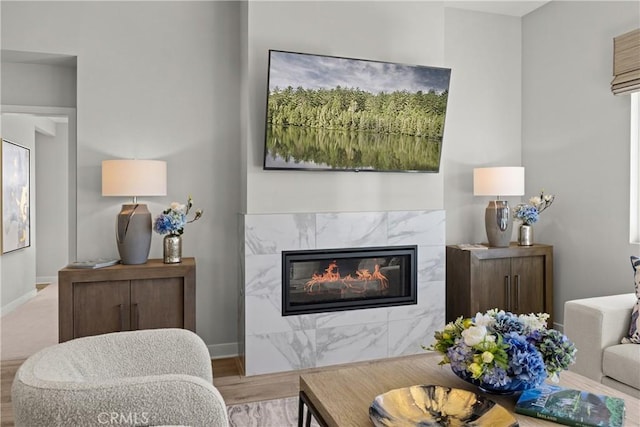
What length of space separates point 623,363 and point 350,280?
174cm

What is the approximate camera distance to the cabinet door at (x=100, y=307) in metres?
2.83

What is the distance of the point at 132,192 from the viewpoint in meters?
2.92

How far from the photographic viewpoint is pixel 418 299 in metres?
3.52

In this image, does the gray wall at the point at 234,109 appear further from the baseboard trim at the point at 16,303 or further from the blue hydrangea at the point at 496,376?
the baseboard trim at the point at 16,303

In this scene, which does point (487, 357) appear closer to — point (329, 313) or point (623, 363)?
point (623, 363)

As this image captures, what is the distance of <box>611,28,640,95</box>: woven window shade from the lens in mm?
3059

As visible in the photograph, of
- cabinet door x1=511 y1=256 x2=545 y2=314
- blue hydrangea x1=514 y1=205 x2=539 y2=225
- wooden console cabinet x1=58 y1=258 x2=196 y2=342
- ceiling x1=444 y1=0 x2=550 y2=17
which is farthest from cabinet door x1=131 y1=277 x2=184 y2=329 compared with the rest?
ceiling x1=444 y1=0 x2=550 y2=17

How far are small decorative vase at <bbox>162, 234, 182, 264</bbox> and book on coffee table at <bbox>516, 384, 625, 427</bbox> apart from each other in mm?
2290

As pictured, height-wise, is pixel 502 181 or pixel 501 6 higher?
pixel 501 6

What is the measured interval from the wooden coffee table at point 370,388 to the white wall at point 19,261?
4.35m

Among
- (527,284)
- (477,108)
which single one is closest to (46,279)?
(477,108)

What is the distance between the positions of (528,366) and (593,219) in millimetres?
2559

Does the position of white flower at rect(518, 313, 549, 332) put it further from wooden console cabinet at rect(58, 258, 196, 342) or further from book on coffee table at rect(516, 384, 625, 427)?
wooden console cabinet at rect(58, 258, 196, 342)

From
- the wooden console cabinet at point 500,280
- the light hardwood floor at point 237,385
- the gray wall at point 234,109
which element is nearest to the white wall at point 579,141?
the gray wall at point 234,109
